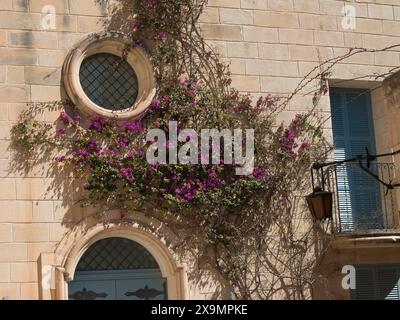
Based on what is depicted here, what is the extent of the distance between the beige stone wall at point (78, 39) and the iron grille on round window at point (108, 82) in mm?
398

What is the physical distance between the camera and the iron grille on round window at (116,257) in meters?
12.5

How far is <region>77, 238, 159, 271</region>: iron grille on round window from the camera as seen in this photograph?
40.9ft

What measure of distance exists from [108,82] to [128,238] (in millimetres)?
2014

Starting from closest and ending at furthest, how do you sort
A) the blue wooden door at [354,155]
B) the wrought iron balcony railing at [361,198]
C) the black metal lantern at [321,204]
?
the black metal lantern at [321,204], the wrought iron balcony railing at [361,198], the blue wooden door at [354,155]

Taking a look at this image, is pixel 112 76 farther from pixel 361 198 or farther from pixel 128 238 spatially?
pixel 361 198

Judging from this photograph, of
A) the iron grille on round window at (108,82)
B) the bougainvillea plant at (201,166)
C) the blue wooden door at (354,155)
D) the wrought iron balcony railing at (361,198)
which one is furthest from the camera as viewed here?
the blue wooden door at (354,155)

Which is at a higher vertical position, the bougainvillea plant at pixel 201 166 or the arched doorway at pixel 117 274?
the bougainvillea plant at pixel 201 166

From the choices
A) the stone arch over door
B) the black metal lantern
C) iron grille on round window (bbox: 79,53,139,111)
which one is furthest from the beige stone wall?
the black metal lantern

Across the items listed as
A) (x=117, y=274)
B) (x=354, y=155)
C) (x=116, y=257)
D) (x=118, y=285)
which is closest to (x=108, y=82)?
(x=116, y=257)

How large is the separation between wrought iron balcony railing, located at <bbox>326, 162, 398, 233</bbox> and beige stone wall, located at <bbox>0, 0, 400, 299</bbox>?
65cm

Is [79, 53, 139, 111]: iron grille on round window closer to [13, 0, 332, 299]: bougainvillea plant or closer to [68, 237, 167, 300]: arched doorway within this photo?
[13, 0, 332, 299]: bougainvillea plant

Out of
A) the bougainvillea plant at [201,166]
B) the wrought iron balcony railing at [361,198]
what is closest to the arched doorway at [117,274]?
the bougainvillea plant at [201,166]

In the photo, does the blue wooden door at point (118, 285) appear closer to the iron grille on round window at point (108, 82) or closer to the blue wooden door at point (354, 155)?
the iron grille on round window at point (108, 82)
